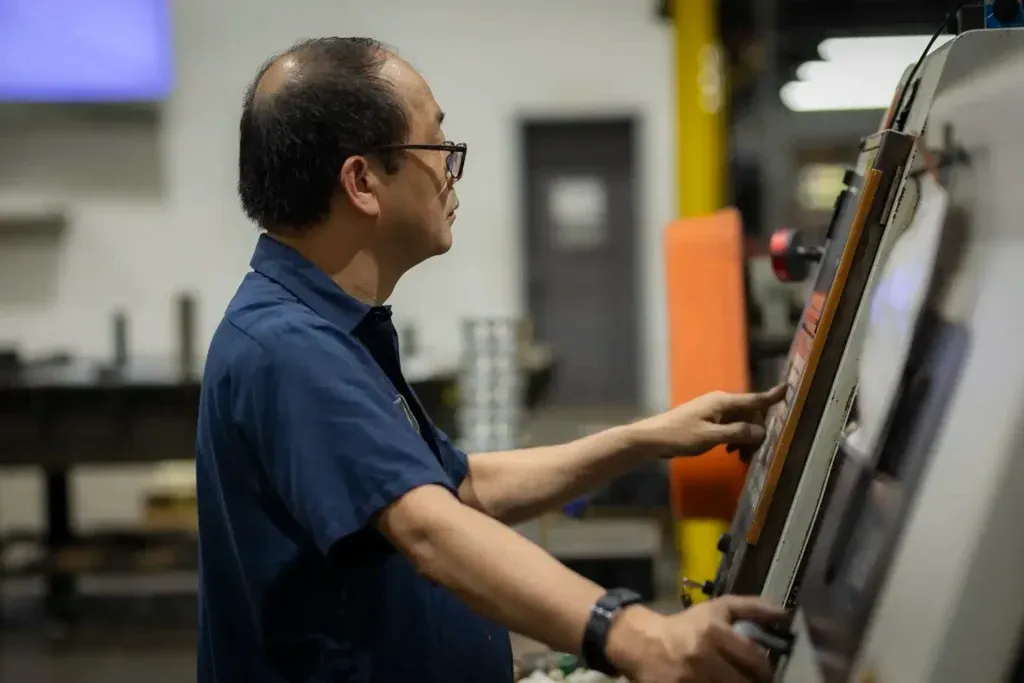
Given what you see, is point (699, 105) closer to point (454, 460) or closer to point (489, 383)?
point (489, 383)

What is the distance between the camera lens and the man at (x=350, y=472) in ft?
2.70

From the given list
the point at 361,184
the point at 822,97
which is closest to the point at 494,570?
the point at 361,184

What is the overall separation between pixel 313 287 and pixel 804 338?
1.70 feet

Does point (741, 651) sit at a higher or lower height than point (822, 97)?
lower

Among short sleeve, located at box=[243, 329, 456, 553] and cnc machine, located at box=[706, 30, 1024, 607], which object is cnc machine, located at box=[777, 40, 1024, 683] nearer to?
cnc machine, located at box=[706, 30, 1024, 607]

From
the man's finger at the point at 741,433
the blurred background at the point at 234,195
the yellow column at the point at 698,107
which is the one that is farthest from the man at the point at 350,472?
the blurred background at the point at 234,195

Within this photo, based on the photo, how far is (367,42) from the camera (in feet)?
3.58

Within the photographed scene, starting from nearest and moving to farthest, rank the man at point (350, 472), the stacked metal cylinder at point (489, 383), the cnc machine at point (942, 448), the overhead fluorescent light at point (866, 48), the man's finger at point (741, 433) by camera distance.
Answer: the cnc machine at point (942, 448) → the man at point (350, 472) → the man's finger at point (741, 433) → the overhead fluorescent light at point (866, 48) → the stacked metal cylinder at point (489, 383)

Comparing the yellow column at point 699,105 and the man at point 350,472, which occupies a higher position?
the yellow column at point 699,105

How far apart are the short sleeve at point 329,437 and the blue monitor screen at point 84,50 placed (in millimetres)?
5269

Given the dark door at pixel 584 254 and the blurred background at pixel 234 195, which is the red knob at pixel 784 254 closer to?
the blurred background at pixel 234 195

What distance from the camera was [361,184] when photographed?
1.05m

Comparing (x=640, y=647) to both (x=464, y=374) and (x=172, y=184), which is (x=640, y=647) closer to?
(x=464, y=374)

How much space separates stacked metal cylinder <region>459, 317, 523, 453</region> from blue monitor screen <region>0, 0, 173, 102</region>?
280 centimetres
